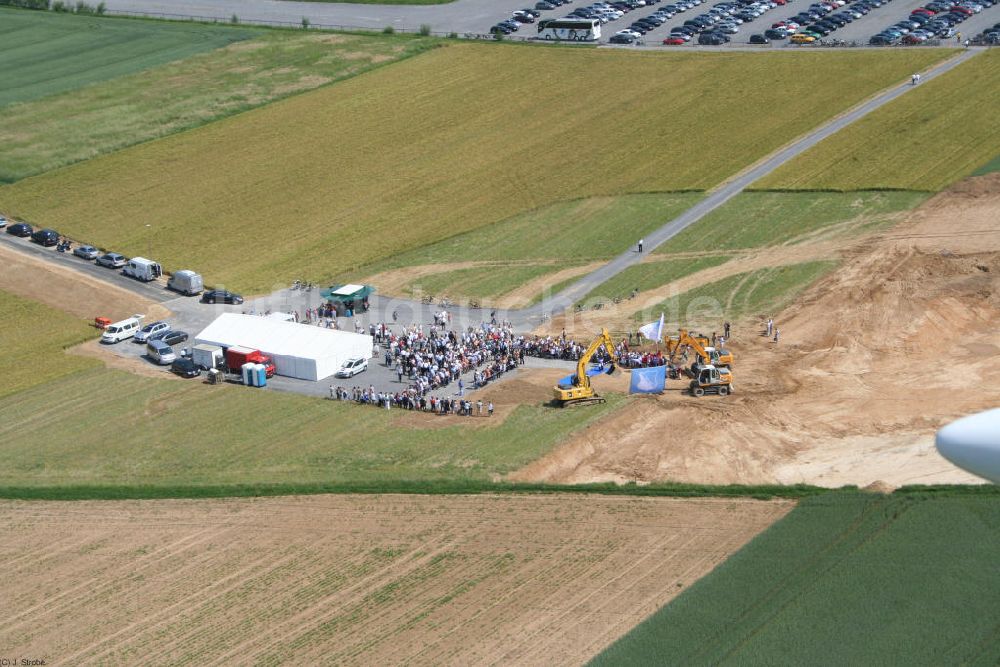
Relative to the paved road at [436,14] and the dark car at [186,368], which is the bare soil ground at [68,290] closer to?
the dark car at [186,368]

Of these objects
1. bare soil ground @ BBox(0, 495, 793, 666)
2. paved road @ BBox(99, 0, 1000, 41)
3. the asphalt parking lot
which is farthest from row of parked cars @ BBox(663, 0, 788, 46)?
bare soil ground @ BBox(0, 495, 793, 666)

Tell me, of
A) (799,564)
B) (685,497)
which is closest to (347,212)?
(685,497)

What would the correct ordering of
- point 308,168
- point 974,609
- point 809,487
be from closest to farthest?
point 974,609
point 809,487
point 308,168

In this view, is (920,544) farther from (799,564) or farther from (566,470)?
(566,470)

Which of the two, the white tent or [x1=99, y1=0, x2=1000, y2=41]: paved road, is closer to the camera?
the white tent

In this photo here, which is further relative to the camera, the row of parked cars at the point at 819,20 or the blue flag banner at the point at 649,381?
the row of parked cars at the point at 819,20

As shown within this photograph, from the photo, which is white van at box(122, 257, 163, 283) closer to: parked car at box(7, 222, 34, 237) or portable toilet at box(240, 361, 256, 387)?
parked car at box(7, 222, 34, 237)

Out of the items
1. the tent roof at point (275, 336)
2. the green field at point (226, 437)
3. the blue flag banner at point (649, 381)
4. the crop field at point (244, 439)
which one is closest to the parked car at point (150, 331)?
the tent roof at point (275, 336)
